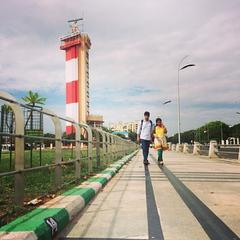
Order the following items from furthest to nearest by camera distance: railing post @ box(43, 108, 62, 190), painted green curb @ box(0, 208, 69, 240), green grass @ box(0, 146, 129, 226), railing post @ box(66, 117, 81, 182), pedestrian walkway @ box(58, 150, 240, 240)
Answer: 1. railing post @ box(66, 117, 81, 182)
2. railing post @ box(43, 108, 62, 190)
3. green grass @ box(0, 146, 129, 226)
4. pedestrian walkway @ box(58, 150, 240, 240)
5. painted green curb @ box(0, 208, 69, 240)

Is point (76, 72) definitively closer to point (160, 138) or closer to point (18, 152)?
point (160, 138)

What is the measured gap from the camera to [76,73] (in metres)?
98.9

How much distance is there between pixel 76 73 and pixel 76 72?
45 cm

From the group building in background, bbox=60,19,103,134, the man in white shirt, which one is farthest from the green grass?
building in background, bbox=60,19,103,134

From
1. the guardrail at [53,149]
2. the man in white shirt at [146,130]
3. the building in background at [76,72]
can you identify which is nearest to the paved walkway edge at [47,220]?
the guardrail at [53,149]

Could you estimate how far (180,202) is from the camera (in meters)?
→ 7.18

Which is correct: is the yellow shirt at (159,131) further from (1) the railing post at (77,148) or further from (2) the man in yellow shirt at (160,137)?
(1) the railing post at (77,148)

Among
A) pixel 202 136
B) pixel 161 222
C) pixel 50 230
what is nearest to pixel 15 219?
pixel 50 230

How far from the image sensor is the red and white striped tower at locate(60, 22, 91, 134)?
318 ft

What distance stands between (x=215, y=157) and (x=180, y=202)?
758 inches

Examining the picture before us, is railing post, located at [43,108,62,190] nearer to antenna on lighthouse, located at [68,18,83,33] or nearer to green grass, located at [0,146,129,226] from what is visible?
green grass, located at [0,146,129,226]

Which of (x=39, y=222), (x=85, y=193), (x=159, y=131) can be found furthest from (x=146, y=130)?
(x=39, y=222)

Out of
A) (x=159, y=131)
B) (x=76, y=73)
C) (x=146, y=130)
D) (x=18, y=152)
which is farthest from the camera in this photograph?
(x=76, y=73)

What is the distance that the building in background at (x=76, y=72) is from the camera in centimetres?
9700
